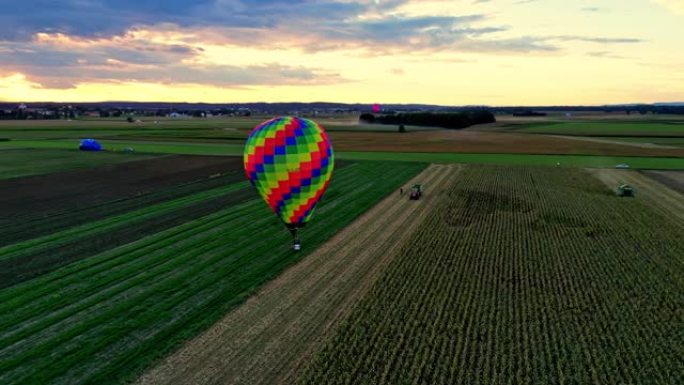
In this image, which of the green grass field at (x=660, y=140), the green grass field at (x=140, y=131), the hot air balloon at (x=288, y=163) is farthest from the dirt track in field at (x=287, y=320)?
the green grass field at (x=140, y=131)

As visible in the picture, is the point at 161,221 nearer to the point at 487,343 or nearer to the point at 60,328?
the point at 60,328

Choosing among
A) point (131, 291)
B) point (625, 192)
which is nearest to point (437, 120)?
point (625, 192)

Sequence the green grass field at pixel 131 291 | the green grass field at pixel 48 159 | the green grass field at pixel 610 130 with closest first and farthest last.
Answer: the green grass field at pixel 131 291, the green grass field at pixel 48 159, the green grass field at pixel 610 130

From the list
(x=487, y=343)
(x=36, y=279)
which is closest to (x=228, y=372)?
(x=487, y=343)

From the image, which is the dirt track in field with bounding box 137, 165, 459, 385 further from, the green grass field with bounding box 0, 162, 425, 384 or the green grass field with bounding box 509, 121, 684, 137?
the green grass field with bounding box 509, 121, 684, 137

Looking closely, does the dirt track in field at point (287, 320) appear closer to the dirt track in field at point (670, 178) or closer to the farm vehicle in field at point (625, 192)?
the farm vehicle in field at point (625, 192)

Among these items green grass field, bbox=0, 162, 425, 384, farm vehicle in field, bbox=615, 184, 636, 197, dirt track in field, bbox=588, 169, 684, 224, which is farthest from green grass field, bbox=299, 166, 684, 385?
farm vehicle in field, bbox=615, 184, 636, 197

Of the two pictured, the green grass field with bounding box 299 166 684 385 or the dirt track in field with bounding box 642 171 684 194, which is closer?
the green grass field with bounding box 299 166 684 385
